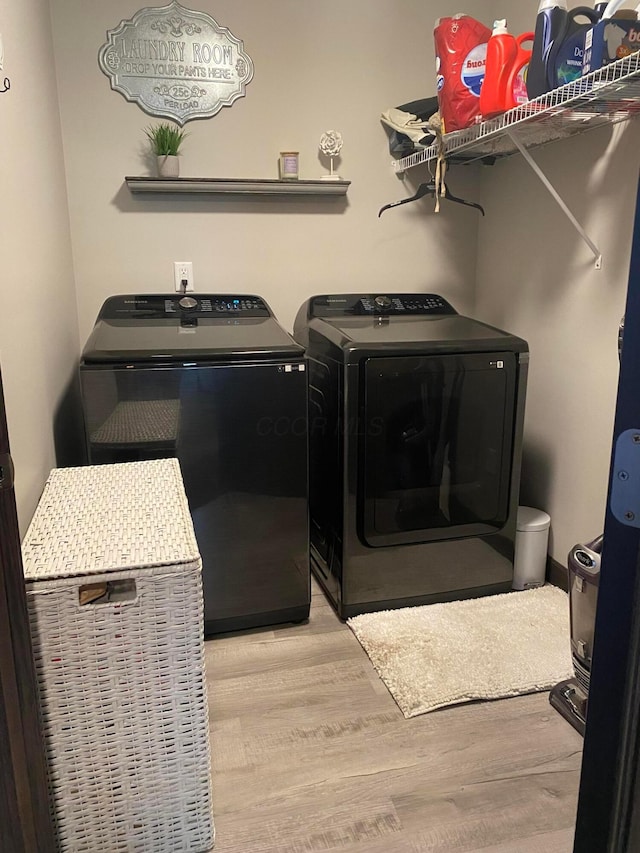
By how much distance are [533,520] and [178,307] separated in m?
1.53

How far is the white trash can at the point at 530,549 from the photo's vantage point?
237cm

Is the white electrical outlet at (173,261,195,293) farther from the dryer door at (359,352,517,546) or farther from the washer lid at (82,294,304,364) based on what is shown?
the dryer door at (359,352,517,546)

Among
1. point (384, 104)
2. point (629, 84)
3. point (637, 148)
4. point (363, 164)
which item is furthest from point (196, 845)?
point (384, 104)

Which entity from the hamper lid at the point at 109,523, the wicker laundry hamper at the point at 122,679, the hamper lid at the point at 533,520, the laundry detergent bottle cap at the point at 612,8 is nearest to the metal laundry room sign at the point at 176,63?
the laundry detergent bottle cap at the point at 612,8

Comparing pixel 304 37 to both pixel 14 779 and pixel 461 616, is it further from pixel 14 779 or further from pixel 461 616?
pixel 14 779

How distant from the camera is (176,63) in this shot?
2350mm

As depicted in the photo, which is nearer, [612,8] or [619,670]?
[619,670]

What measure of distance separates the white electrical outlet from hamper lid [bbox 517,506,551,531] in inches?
60.7

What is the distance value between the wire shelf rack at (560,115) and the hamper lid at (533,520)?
1276mm

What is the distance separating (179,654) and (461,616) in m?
1.25

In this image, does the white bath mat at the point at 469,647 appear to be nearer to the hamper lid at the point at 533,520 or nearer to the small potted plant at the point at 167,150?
the hamper lid at the point at 533,520

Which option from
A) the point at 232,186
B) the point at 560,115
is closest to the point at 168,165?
the point at 232,186

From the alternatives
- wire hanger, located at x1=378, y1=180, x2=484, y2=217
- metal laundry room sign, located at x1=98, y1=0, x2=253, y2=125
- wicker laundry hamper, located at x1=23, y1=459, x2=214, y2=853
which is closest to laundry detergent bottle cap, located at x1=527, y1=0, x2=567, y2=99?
wire hanger, located at x1=378, y1=180, x2=484, y2=217

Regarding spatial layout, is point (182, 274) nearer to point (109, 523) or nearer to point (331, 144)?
point (331, 144)
